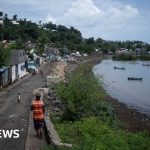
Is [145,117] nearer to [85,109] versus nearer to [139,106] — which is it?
[139,106]

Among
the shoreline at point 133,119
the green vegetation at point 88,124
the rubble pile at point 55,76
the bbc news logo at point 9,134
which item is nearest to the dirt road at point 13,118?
the bbc news logo at point 9,134

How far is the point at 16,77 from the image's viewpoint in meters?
52.0

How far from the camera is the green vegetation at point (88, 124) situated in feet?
49.1

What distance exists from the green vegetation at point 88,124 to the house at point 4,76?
648 inches

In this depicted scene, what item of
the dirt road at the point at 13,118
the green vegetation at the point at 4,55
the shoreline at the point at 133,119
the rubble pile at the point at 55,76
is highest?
the green vegetation at the point at 4,55

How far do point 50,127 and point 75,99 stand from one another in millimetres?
6228

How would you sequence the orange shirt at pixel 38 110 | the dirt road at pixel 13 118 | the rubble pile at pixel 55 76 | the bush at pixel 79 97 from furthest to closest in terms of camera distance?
the rubble pile at pixel 55 76 < the bush at pixel 79 97 < the orange shirt at pixel 38 110 < the dirt road at pixel 13 118

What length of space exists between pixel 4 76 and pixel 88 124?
86.2 feet

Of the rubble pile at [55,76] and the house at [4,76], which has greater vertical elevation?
the house at [4,76]

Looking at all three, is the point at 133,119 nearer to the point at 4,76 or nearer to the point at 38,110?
the point at 4,76

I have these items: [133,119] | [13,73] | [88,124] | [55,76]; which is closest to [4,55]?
[13,73]

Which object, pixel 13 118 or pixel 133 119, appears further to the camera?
pixel 133 119

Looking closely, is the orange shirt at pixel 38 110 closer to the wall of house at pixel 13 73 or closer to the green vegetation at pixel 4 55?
the green vegetation at pixel 4 55

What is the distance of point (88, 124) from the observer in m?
18.0
